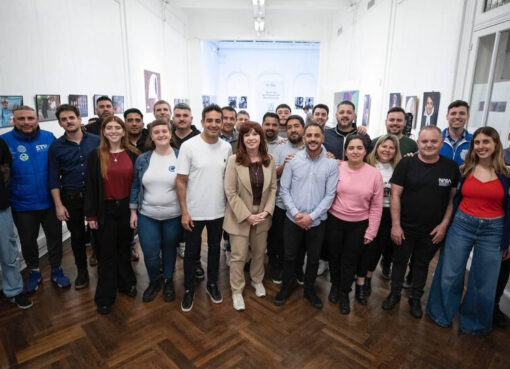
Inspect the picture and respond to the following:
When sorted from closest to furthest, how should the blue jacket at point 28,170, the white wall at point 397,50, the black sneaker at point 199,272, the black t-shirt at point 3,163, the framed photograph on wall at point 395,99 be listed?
the black t-shirt at point 3,163, the blue jacket at point 28,170, the black sneaker at point 199,272, the white wall at point 397,50, the framed photograph on wall at point 395,99

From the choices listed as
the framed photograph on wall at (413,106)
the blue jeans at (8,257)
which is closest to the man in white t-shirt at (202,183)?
the blue jeans at (8,257)

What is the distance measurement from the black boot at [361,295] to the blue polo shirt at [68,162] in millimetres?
2976

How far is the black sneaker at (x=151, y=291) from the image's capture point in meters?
3.24

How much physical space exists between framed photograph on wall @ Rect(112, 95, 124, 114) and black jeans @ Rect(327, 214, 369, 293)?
4870 mm

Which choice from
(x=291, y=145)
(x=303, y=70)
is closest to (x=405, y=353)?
(x=291, y=145)

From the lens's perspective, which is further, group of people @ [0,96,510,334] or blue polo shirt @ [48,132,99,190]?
blue polo shirt @ [48,132,99,190]

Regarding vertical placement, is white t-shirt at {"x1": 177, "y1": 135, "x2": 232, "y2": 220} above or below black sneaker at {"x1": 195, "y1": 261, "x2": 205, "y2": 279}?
above

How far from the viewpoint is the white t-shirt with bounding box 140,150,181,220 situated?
2898mm

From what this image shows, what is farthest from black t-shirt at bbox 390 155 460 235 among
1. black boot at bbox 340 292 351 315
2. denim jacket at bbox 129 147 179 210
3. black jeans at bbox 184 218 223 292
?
denim jacket at bbox 129 147 179 210

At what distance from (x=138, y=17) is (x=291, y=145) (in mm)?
5628

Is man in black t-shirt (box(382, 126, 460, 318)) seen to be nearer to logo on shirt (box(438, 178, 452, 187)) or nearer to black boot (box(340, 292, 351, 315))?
logo on shirt (box(438, 178, 452, 187))

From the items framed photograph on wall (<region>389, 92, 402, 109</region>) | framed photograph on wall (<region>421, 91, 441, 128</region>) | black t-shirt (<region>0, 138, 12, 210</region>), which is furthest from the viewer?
framed photograph on wall (<region>389, 92, 402, 109</region>)

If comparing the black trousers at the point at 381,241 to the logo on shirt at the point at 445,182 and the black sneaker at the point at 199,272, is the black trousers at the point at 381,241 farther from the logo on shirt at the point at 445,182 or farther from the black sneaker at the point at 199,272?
the black sneaker at the point at 199,272

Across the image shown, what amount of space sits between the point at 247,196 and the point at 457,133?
2.40m
